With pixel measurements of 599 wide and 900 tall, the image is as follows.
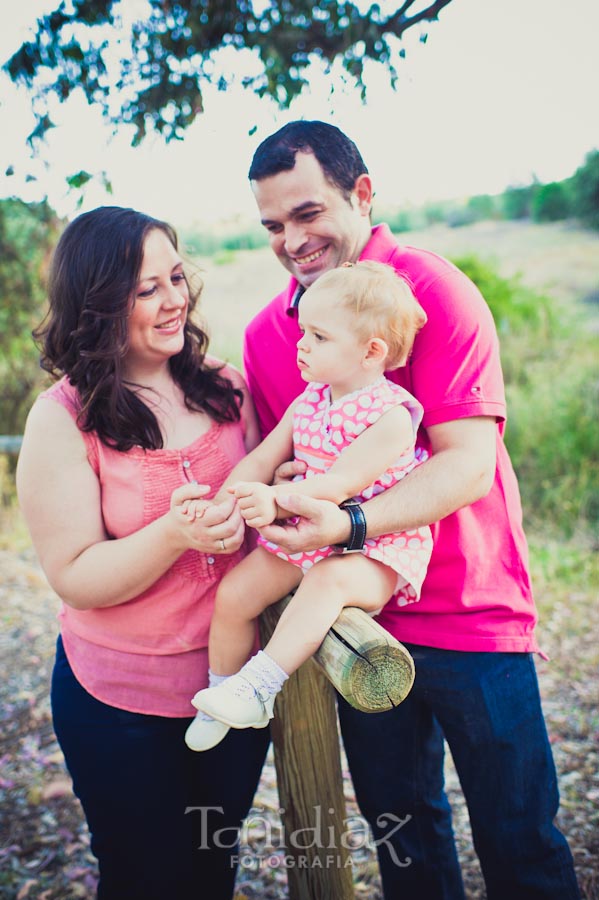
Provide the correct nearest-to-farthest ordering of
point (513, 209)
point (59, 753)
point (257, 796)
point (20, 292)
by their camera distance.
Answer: point (257, 796) < point (59, 753) < point (20, 292) < point (513, 209)

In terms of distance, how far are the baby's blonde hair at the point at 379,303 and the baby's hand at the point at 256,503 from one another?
50 centimetres

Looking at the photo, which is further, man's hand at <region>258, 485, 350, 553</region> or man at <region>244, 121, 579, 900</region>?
man at <region>244, 121, 579, 900</region>

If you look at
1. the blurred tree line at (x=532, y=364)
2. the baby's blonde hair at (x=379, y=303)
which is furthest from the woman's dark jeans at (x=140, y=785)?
the blurred tree line at (x=532, y=364)

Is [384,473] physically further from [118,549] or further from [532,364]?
[532,364]

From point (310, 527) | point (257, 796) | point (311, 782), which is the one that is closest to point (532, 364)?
point (257, 796)

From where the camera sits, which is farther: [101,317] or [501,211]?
[501,211]

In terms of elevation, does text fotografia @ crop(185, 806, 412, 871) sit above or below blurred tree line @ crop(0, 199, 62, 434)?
below

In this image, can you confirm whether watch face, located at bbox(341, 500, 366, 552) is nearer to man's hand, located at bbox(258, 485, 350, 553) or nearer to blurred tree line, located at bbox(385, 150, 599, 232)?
man's hand, located at bbox(258, 485, 350, 553)

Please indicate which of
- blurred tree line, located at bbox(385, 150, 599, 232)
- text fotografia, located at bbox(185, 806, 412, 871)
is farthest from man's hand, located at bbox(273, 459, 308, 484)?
blurred tree line, located at bbox(385, 150, 599, 232)

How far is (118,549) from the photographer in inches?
77.9

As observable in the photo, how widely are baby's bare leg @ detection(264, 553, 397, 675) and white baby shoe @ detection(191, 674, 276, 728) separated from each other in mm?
98

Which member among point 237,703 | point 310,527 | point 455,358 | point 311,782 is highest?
point 455,358

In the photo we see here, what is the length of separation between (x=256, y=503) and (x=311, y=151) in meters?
1.12

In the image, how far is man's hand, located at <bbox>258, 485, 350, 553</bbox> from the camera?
1.77 meters
